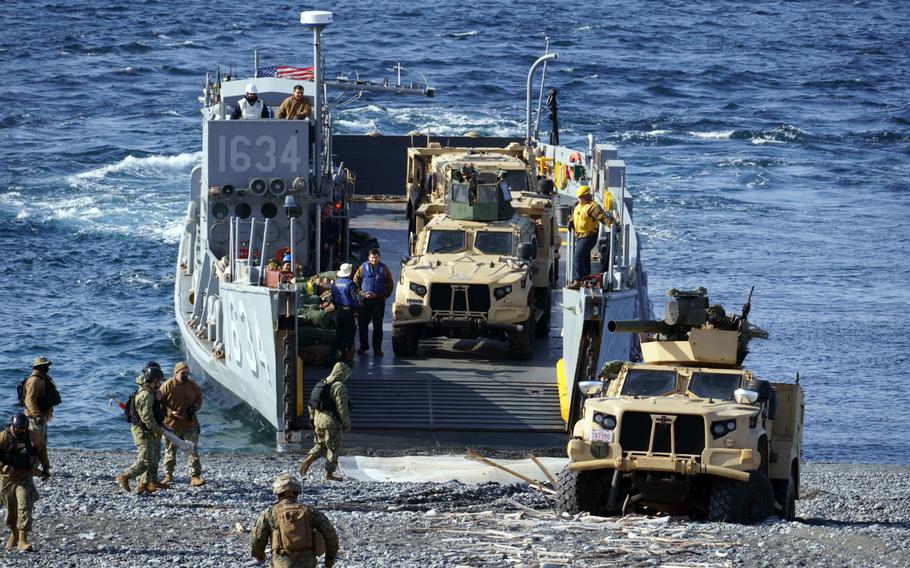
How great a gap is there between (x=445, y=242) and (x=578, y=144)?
3632 cm

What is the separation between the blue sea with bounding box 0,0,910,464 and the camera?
31672mm

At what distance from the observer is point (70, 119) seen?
62.5 m

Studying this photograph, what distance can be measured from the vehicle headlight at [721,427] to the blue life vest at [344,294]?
742 cm

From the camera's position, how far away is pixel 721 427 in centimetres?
1484

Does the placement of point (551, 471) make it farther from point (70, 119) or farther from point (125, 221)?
point (70, 119)

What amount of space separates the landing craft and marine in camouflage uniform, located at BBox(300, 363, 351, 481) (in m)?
2.84

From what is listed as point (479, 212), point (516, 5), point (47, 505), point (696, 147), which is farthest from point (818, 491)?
point (516, 5)

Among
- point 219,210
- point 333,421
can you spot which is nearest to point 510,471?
point 333,421

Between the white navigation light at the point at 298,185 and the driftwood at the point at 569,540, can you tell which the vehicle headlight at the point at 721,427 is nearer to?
the driftwood at the point at 569,540

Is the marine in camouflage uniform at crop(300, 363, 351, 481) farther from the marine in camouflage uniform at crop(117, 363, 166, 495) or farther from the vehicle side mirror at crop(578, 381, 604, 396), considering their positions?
the vehicle side mirror at crop(578, 381, 604, 396)

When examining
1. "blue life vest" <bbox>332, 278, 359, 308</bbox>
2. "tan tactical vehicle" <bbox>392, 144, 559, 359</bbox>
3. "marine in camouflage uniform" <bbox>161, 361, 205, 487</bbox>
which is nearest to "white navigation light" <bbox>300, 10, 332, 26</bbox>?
"tan tactical vehicle" <bbox>392, 144, 559, 359</bbox>

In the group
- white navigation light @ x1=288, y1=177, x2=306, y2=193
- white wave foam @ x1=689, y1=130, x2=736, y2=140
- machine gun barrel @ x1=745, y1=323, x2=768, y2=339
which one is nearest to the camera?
machine gun barrel @ x1=745, y1=323, x2=768, y2=339

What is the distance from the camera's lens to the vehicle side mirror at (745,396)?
1502 centimetres

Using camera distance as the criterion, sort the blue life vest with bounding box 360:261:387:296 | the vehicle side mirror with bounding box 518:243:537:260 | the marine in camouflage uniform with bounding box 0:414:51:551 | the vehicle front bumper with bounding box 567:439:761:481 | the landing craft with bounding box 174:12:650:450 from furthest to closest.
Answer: the vehicle side mirror with bounding box 518:243:537:260 < the blue life vest with bounding box 360:261:387:296 < the landing craft with bounding box 174:12:650:450 < the vehicle front bumper with bounding box 567:439:761:481 < the marine in camouflage uniform with bounding box 0:414:51:551
